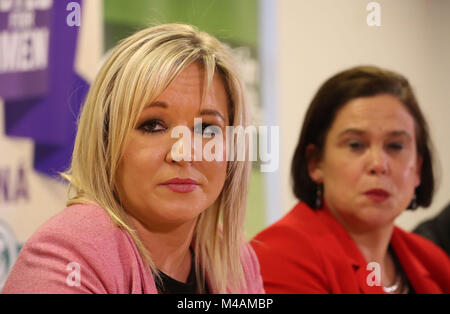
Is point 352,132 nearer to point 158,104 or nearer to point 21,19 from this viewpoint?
point 158,104

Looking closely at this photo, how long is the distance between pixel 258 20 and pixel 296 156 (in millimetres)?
403

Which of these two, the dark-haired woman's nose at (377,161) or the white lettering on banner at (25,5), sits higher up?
the white lettering on banner at (25,5)

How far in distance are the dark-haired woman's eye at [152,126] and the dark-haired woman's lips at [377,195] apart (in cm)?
58

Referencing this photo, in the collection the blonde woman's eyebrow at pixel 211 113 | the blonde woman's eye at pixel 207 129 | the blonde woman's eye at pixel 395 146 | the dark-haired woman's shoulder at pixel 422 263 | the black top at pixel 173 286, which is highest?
the blonde woman's eyebrow at pixel 211 113

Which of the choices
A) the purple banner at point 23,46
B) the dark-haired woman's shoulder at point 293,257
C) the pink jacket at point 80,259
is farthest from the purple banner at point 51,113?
the pink jacket at point 80,259

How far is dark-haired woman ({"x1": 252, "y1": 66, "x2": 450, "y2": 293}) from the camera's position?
4.23ft

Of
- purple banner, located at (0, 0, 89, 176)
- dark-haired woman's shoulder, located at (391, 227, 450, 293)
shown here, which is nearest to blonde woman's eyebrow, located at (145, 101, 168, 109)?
purple banner, located at (0, 0, 89, 176)

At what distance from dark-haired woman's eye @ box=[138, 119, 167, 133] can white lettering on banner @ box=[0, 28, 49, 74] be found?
2.49ft

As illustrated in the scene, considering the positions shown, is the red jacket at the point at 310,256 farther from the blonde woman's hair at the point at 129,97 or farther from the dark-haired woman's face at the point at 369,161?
the blonde woman's hair at the point at 129,97

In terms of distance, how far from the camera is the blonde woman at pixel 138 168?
859mm

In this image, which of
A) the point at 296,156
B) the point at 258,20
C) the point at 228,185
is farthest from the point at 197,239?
the point at 258,20

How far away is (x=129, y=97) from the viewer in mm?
893

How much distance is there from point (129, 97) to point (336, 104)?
61 centimetres

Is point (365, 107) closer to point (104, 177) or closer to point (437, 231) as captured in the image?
point (104, 177)
